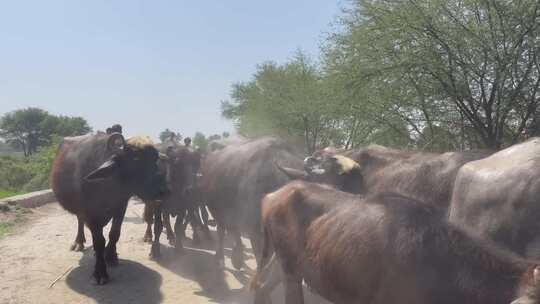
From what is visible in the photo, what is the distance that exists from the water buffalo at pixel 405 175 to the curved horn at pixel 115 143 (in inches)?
108

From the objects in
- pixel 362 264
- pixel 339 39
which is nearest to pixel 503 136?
pixel 339 39

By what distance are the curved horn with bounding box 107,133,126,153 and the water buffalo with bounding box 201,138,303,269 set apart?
174cm

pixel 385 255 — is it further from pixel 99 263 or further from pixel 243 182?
pixel 99 263

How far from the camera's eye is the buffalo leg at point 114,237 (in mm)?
7759

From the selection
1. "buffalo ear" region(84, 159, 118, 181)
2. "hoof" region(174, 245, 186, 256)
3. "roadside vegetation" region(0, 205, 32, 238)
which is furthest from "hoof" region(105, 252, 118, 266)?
"roadside vegetation" region(0, 205, 32, 238)

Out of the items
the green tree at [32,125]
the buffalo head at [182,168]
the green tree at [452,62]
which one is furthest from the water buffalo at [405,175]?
the green tree at [32,125]

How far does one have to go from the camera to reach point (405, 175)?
21.0 ft

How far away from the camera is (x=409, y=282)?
139 inches

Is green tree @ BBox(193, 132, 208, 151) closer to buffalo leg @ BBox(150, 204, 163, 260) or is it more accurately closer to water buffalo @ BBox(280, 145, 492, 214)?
buffalo leg @ BBox(150, 204, 163, 260)

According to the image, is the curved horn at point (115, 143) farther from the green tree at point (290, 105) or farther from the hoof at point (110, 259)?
the green tree at point (290, 105)

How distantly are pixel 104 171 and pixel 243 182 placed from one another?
6.67 feet

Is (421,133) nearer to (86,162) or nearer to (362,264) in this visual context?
(86,162)

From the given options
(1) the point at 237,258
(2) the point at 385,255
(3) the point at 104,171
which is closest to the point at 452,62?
(1) the point at 237,258

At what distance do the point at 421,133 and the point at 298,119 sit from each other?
822 cm
